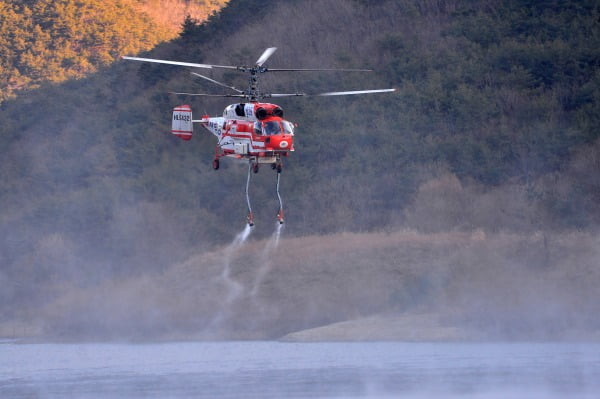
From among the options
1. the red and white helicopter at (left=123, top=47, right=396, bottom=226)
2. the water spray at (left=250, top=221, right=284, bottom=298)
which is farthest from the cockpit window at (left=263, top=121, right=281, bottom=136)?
the water spray at (left=250, top=221, right=284, bottom=298)

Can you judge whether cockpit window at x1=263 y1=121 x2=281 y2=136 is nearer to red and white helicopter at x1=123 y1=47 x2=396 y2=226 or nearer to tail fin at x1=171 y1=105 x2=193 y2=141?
red and white helicopter at x1=123 y1=47 x2=396 y2=226

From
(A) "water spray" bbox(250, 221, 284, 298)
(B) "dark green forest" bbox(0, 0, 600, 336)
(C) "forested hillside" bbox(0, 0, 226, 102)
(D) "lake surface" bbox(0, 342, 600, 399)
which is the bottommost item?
(D) "lake surface" bbox(0, 342, 600, 399)

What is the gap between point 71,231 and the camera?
54.9m

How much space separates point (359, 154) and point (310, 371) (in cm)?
1987

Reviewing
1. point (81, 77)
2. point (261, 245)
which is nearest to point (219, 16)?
point (81, 77)

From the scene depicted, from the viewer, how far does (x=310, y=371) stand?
35.8 meters

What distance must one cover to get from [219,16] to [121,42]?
1936 cm

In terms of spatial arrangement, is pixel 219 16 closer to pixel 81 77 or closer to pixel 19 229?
pixel 81 77

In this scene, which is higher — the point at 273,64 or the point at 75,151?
the point at 273,64

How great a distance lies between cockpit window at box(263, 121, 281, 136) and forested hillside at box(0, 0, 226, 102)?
62.6m

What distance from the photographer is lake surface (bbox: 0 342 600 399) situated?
107 feet

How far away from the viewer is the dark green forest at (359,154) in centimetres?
4912

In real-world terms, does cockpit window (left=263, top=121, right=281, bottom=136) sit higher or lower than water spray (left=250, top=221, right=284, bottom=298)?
higher

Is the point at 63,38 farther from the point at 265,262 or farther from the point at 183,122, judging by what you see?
the point at 183,122
